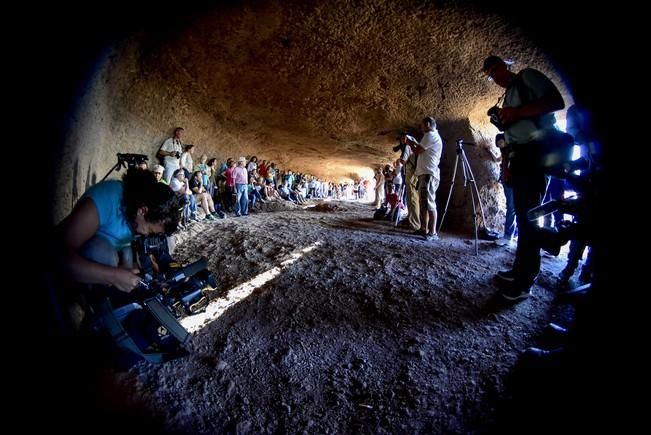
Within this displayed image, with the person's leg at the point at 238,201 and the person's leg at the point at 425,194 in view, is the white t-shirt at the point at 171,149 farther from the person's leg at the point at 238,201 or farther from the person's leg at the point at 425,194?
the person's leg at the point at 425,194

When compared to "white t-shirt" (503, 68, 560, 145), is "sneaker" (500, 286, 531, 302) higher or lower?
lower

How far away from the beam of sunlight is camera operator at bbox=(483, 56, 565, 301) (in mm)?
2279

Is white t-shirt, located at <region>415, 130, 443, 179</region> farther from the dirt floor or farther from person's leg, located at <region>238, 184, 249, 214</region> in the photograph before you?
person's leg, located at <region>238, 184, 249, 214</region>

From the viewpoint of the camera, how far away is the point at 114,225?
162cm

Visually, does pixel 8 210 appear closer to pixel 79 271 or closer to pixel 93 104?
pixel 79 271

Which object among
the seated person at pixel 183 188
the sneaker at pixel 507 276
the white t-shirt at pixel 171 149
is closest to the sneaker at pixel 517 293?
the sneaker at pixel 507 276

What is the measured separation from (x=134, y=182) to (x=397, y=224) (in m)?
5.56

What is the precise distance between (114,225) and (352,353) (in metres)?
1.75

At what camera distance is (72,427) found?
1140mm

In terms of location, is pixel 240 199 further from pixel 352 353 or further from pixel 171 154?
pixel 352 353

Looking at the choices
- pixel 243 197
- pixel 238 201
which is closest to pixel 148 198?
pixel 238 201

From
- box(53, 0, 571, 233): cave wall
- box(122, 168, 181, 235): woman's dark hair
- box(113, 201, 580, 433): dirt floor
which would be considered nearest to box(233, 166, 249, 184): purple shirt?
box(53, 0, 571, 233): cave wall

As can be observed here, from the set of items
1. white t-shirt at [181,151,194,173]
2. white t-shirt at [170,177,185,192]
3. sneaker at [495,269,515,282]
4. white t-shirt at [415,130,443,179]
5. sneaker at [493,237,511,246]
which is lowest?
sneaker at [493,237,511,246]

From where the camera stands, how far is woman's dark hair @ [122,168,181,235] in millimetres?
1664
